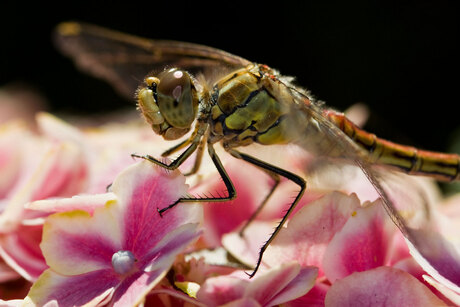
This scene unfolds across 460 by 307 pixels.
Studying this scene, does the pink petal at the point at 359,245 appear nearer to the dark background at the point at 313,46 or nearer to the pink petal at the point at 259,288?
the pink petal at the point at 259,288

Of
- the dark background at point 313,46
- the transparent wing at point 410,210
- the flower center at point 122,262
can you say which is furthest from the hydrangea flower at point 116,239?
the dark background at point 313,46

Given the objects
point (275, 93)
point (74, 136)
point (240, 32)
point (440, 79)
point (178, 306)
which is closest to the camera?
point (178, 306)

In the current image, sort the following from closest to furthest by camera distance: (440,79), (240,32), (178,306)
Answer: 1. (178,306)
2. (440,79)
3. (240,32)

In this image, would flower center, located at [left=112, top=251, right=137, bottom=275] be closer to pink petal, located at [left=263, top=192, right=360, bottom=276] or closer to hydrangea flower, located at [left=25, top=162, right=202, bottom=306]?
hydrangea flower, located at [left=25, top=162, right=202, bottom=306]

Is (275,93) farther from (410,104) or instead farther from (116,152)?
(410,104)

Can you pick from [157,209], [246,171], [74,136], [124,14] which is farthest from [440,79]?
[157,209]

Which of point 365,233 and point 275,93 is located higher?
point 275,93

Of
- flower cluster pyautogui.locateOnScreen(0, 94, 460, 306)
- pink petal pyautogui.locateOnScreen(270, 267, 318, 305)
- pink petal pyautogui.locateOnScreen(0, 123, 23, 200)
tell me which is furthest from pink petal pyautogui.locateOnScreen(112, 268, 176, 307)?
pink petal pyautogui.locateOnScreen(0, 123, 23, 200)
